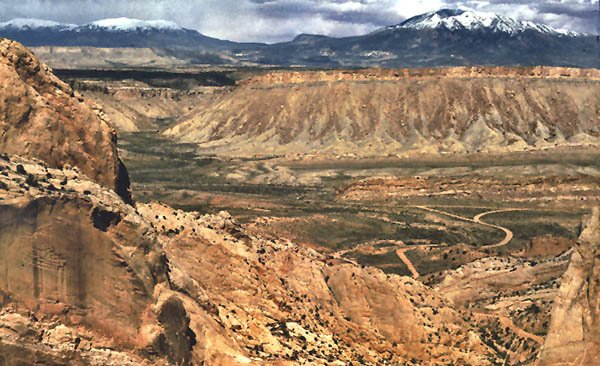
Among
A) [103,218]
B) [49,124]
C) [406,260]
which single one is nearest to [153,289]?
[103,218]

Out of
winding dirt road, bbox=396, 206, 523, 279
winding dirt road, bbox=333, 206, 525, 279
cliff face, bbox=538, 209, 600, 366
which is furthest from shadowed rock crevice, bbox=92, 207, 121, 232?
winding dirt road, bbox=396, 206, 523, 279

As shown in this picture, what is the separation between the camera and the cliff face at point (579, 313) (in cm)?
2058

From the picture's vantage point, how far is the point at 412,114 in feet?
450

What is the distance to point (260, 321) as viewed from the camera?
24250mm

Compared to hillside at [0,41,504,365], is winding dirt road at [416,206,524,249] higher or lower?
lower

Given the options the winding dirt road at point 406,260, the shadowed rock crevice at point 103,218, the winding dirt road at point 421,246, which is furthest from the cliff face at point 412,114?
the shadowed rock crevice at point 103,218

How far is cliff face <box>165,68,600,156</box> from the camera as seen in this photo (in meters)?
132

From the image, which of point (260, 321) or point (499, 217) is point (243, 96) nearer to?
point (499, 217)

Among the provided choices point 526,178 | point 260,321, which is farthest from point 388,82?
point 260,321

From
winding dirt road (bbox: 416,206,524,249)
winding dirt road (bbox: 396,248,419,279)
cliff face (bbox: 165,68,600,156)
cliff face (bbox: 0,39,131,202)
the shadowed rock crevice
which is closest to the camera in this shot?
the shadowed rock crevice

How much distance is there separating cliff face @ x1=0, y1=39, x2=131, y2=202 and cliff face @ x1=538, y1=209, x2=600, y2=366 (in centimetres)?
1447

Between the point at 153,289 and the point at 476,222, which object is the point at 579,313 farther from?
the point at 476,222

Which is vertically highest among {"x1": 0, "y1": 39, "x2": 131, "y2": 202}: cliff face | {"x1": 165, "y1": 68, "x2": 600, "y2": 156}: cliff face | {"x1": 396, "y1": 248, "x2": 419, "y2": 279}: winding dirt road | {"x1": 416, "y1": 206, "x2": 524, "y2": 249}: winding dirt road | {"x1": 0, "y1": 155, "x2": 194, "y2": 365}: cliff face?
{"x1": 0, "y1": 39, "x2": 131, "y2": 202}: cliff face

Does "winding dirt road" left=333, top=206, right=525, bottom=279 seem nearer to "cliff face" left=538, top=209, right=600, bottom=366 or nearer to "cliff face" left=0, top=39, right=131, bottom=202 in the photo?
"cliff face" left=538, top=209, right=600, bottom=366
